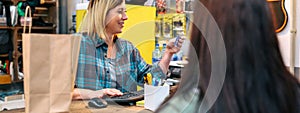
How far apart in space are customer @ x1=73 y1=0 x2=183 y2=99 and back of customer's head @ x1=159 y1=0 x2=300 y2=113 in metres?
1.05

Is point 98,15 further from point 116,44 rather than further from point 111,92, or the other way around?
point 111,92

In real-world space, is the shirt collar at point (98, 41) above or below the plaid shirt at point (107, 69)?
above

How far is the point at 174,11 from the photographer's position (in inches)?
101

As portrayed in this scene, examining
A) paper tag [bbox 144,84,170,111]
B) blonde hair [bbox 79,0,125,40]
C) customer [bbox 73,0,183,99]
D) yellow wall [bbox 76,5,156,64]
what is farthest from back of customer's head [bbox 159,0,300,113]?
yellow wall [bbox 76,5,156,64]

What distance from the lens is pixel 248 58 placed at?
1.89 feet

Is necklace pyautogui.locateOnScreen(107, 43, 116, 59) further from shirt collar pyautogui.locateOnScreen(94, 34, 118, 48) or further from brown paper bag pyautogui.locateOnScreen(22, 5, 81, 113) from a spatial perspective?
brown paper bag pyautogui.locateOnScreen(22, 5, 81, 113)

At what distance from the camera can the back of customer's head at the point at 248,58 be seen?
1.89 ft

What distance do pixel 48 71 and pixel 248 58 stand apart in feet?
3.13

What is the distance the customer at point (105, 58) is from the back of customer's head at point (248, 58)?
3.43 feet

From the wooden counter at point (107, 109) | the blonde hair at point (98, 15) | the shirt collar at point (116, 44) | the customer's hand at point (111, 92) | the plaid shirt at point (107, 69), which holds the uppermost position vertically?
the blonde hair at point (98, 15)

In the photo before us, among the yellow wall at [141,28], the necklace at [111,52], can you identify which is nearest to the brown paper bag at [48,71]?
the necklace at [111,52]

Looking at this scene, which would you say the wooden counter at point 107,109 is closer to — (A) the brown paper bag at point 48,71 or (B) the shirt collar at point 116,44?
(A) the brown paper bag at point 48,71

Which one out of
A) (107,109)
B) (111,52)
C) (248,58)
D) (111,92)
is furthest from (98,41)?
(248,58)

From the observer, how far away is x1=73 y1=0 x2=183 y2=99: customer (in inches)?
67.7
